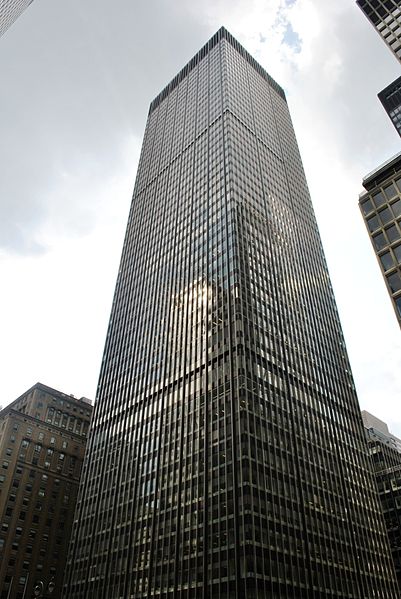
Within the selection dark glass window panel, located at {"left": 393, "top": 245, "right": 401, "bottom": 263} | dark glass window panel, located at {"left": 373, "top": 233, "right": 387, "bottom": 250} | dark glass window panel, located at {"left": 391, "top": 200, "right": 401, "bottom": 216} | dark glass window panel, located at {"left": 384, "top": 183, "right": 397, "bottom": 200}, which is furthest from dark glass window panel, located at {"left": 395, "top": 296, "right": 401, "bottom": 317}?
dark glass window panel, located at {"left": 384, "top": 183, "right": 397, "bottom": 200}

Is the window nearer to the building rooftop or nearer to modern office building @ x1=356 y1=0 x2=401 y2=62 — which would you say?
the building rooftop

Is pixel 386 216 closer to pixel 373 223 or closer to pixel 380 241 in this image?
pixel 373 223

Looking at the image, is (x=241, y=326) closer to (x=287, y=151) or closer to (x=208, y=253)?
(x=208, y=253)

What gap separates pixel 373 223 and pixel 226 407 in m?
44.0

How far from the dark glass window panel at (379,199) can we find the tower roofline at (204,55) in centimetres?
13125

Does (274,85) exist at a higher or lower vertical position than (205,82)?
higher

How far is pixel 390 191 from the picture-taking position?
1850 inches

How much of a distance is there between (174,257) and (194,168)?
91.2ft

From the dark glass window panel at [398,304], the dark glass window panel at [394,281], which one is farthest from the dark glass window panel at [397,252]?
the dark glass window panel at [398,304]

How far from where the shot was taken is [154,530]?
81250mm

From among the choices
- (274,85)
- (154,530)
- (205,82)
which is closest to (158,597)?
(154,530)

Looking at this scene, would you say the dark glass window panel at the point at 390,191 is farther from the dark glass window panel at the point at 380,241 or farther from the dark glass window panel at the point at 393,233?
the dark glass window panel at the point at 380,241

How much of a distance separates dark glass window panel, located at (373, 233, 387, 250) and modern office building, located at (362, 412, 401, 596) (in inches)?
3112

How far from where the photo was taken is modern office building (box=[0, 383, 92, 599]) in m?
103
